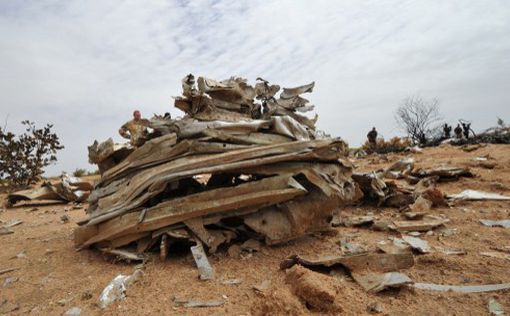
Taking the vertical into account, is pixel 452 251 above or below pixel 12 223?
below

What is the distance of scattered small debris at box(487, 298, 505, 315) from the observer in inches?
75.1

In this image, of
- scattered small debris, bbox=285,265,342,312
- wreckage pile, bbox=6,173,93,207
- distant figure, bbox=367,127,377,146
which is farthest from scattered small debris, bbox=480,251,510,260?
distant figure, bbox=367,127,377,146

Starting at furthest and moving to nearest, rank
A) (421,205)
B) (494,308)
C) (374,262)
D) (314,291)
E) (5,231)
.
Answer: (5,231)
(421,205)
(374,262)
(314,291)
(494,308)

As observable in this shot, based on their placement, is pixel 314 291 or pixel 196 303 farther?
pixel 196 303

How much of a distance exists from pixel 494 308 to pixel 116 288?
2593 mm

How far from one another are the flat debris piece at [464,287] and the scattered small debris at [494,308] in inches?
5.9

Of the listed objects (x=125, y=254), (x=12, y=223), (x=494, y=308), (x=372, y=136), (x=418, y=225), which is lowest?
(x=494, y=308)

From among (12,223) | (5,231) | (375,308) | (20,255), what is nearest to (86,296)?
(20,255)

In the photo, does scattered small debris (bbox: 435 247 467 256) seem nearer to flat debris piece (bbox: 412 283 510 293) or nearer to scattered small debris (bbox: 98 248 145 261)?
flat debris piece (bbox: 412 283 510 293)

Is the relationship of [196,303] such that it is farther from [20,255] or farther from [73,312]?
[20,255]

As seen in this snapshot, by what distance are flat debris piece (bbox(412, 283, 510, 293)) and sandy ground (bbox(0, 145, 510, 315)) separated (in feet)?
0.21

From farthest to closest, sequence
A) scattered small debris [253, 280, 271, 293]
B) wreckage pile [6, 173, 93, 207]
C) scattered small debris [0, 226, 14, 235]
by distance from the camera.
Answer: wreckage pile [6, 173, 93, 207], scattered small debris [0, 226, 14, 235], scattered small debris [253, 280, 271, 293]

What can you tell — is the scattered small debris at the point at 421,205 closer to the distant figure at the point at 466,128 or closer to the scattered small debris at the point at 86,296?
the scattered small debris at the point at 86,296

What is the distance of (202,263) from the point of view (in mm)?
2879
